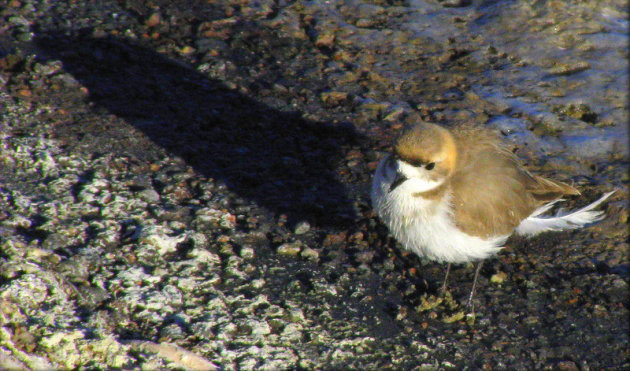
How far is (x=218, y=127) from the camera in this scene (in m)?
5.59

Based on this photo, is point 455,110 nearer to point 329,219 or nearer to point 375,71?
point 375,71

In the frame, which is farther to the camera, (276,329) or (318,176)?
(318,176)

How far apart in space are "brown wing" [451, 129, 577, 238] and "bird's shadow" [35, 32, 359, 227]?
3.01 feet

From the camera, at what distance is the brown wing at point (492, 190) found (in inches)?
172

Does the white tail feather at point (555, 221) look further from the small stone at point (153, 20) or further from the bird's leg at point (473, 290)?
the small stone at point (153, 20)

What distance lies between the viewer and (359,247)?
4.68 metres

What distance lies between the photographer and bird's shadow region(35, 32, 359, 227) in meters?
5.05

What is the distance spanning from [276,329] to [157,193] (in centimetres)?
150

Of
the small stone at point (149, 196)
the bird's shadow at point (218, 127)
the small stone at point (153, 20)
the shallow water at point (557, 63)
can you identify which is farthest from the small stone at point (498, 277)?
the small stone at point (153, 20)

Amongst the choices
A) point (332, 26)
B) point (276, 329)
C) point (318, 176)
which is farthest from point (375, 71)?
point (276, 329)

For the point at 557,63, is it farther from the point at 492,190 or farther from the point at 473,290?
the point at 473,290

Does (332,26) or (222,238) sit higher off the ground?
(332,26)

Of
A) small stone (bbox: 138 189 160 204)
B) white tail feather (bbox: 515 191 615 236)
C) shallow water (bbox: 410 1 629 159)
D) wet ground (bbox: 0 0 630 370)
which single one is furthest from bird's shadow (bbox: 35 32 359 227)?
shallow water (bbox: 410 1 629 159)

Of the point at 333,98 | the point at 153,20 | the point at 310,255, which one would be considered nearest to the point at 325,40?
the point at 333,98
